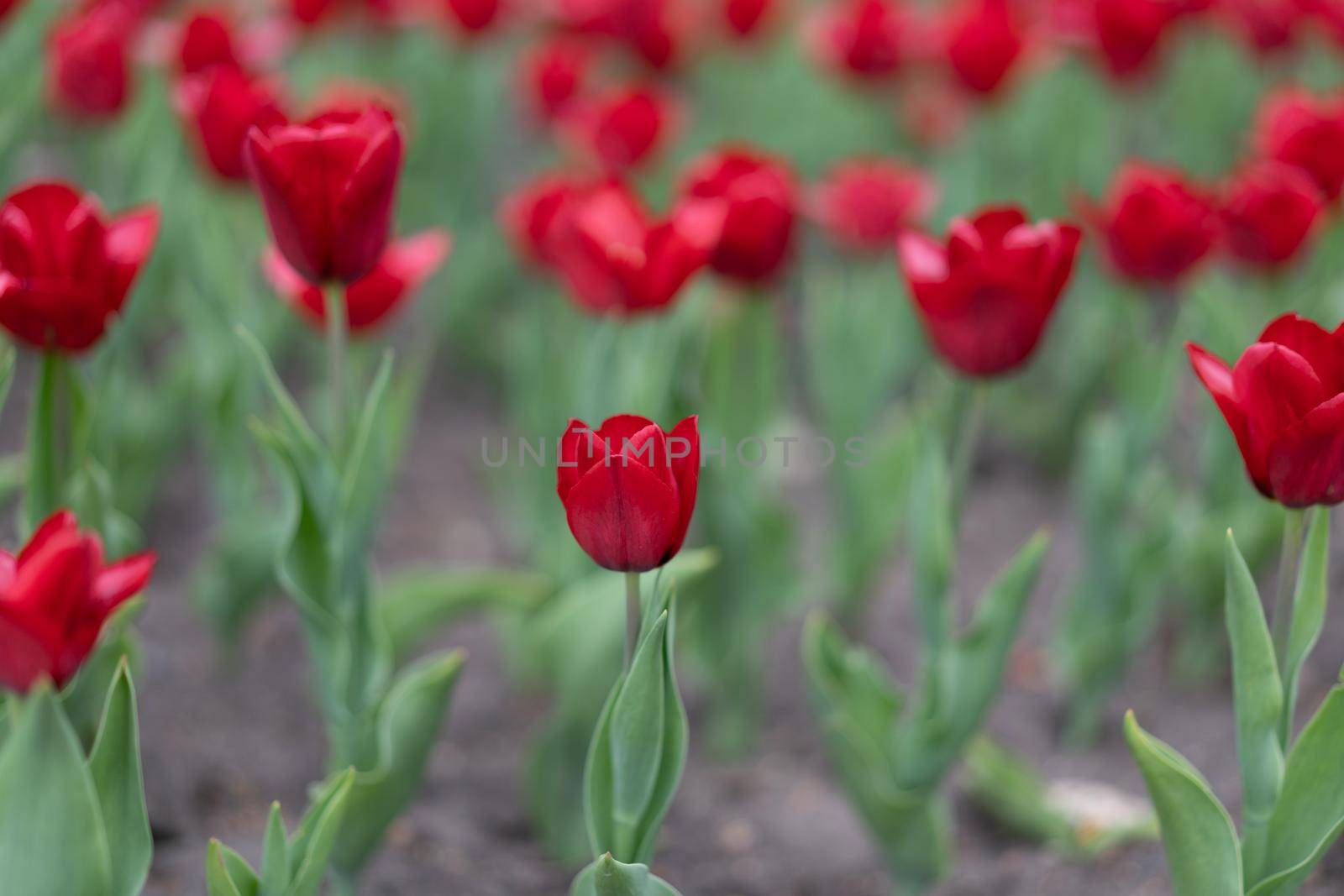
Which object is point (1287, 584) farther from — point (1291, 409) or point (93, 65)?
point (93, 65)

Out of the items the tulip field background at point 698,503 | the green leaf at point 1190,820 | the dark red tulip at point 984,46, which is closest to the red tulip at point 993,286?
the tulip field background at point 698,503

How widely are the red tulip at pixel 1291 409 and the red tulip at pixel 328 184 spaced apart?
2.64ft

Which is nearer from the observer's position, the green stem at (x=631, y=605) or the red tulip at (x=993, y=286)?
the green stem at (x=631, y=605)

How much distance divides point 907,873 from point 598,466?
879mm

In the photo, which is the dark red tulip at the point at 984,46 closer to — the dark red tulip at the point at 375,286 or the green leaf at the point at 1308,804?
the dark red tulip at the point at 375,286

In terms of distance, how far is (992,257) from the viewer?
4.93 ft

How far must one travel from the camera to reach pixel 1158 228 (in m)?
1.92

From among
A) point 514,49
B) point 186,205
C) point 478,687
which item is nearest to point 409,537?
point 478,687

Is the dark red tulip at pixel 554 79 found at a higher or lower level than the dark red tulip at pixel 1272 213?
A: lower

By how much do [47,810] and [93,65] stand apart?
1403mm

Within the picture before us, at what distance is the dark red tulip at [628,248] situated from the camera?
1.71 meters

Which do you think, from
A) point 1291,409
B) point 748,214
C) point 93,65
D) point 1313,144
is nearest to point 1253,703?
point 1291,409

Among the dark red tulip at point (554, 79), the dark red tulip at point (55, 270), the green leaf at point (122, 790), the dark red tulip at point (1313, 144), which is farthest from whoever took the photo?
the dark red tulip at point (554, 79)

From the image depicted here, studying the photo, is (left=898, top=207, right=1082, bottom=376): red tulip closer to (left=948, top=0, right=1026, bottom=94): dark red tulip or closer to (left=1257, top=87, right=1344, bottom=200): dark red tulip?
(left=1257, top=87, right=1344, bottom=200): dark red tulip
